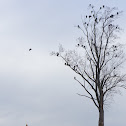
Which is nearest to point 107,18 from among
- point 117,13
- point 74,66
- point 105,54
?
point 117,13

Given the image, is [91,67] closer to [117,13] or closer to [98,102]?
[98,102]

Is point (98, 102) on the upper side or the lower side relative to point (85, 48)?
lower

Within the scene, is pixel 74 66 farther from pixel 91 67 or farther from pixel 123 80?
pixel 123 80

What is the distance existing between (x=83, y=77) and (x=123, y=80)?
11.2ft

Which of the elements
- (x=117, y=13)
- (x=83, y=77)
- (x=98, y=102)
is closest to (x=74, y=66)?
(x=83, y=77)

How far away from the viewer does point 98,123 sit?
2852 cm

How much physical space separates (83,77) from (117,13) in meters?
5.93

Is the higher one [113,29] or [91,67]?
[113,29]

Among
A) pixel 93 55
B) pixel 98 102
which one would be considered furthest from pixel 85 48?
pixel 98 102

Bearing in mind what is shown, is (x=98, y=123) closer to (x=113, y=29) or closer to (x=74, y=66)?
(x=74, y=66)

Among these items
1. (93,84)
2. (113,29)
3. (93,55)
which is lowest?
(93,84)

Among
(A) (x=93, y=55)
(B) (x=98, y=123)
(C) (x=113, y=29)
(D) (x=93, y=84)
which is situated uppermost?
(C) (x=113, y=29)

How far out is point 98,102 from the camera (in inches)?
1135

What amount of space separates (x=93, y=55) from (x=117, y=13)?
3.95m
